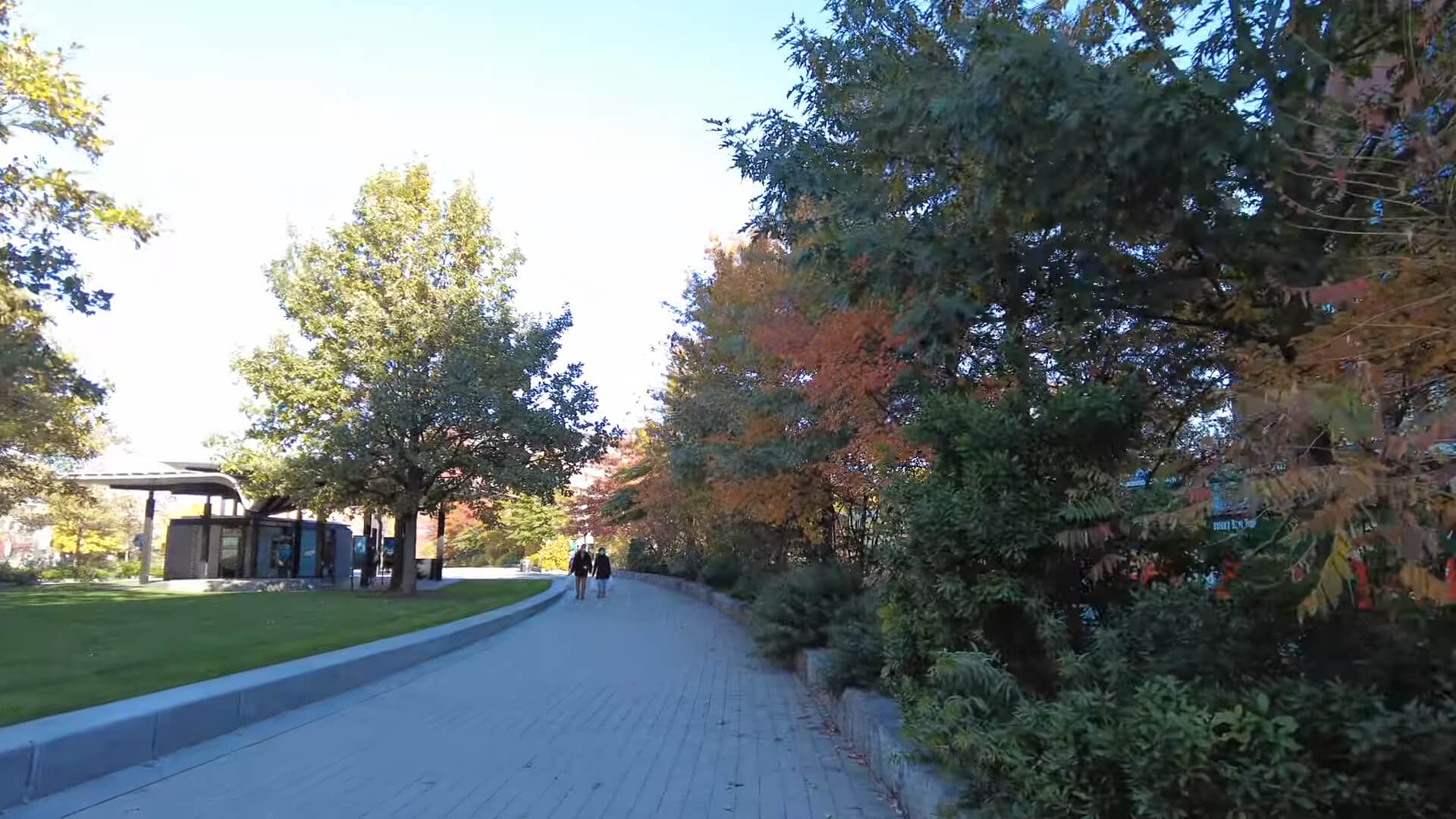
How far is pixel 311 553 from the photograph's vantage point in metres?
34.7

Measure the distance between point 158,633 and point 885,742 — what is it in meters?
10.4

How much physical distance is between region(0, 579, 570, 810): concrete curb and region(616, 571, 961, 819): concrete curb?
4758 mm

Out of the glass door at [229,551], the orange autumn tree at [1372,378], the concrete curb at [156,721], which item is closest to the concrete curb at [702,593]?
the concrete curb at [156,721]

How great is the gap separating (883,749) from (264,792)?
12.3ft

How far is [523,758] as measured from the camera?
6680mm

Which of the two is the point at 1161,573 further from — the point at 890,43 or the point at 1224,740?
the point at 890,43

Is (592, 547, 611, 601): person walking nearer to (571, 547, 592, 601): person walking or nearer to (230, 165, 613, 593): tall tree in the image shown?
(571, 547, 592, 601): person walking

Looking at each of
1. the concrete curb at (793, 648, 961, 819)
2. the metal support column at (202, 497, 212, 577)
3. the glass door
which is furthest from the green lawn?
the glass door

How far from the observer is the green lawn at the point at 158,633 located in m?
7.72

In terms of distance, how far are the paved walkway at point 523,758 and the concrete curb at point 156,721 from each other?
129 mm

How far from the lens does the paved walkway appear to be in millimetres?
5379

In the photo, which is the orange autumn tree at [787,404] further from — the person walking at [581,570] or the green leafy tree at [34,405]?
the green leafy tree at [34,405]

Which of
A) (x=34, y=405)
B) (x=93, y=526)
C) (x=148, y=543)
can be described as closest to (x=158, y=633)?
(x=34, y=405)

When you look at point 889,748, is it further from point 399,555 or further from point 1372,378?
point 399,555
